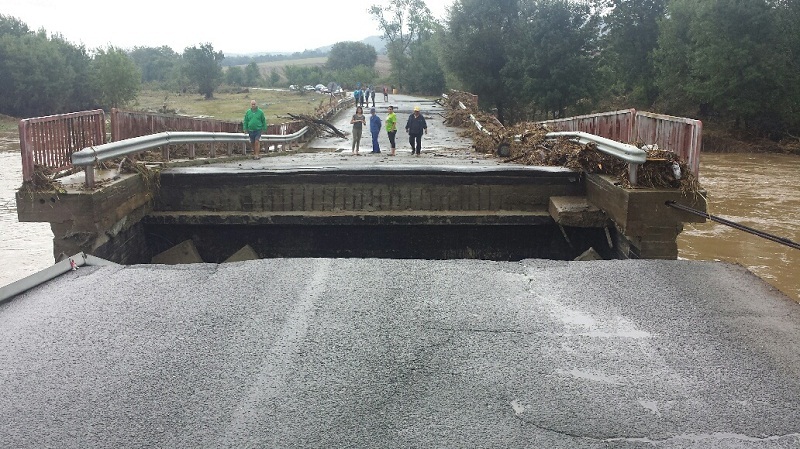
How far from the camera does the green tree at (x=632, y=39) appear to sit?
205ft

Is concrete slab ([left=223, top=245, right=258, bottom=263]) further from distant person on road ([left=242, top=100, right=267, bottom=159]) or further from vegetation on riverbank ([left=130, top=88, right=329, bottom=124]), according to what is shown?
vegetation on riverbank ([left=130, top=88, right=329, bottom=124])

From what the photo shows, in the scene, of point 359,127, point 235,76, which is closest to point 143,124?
point 359,127

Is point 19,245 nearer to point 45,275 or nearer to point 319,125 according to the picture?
point 45,275

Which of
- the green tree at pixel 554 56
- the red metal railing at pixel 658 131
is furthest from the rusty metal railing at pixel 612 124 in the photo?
the green tree at pixel 554 56

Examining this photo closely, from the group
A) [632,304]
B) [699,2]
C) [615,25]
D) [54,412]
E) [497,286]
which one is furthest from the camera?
[615,25]

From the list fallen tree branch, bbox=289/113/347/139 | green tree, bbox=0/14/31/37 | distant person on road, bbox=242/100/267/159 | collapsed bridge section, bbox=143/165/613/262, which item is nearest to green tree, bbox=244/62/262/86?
green tree, bbox=0/14/31/37

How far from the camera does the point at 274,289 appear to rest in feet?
18.4

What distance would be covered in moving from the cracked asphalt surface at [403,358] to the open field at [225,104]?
56.9m

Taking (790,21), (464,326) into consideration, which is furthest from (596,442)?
(790,21)

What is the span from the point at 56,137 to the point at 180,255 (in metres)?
1.91

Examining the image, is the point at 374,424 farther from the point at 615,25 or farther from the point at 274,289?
the point at 615,25

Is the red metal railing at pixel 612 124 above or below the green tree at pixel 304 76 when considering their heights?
below

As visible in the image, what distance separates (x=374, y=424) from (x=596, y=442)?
3.50ft

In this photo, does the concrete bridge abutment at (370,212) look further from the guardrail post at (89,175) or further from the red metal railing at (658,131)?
the guardrail post at (89,175)
